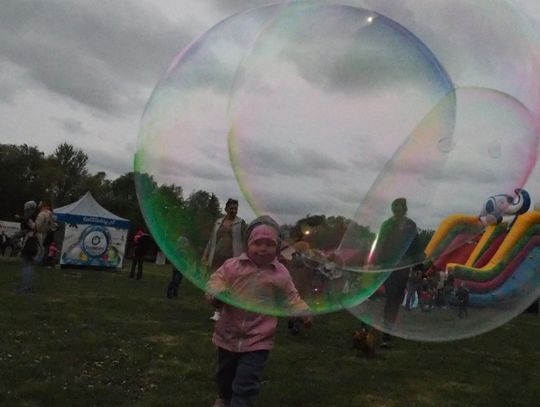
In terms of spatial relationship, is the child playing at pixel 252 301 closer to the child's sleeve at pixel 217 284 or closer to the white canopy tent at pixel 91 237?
the child's sleeve at pixel 217 284

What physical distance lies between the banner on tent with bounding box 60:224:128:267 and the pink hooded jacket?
1563 cm

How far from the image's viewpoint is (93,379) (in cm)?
496

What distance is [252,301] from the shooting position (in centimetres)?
380

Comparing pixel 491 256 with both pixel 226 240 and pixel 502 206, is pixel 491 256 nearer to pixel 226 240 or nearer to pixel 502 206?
pixel 502 206

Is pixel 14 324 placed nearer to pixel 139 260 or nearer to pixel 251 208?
pixel 251 208

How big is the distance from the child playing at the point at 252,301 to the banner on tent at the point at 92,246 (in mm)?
15598

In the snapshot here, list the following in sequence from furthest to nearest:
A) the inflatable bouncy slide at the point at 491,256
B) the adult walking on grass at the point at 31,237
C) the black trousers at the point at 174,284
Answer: the black trousers at the point at 174,284, the adult walking on grass at the point at 31,237, the inflatable bouncy slide at the point at 491,256

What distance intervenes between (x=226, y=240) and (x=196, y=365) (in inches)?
79.2

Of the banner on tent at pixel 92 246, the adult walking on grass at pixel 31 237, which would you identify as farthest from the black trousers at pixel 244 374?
the banner on tent at pixel 92 246

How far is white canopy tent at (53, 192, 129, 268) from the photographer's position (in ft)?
61.0

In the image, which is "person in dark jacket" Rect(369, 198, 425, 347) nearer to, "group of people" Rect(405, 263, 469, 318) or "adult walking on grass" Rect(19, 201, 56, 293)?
"group of people" Rect(405, 263, 469, 318)

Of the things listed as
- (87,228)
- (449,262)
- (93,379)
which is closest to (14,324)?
(93,379)

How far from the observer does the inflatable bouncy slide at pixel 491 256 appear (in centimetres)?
418

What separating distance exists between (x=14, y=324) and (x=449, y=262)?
520cm
